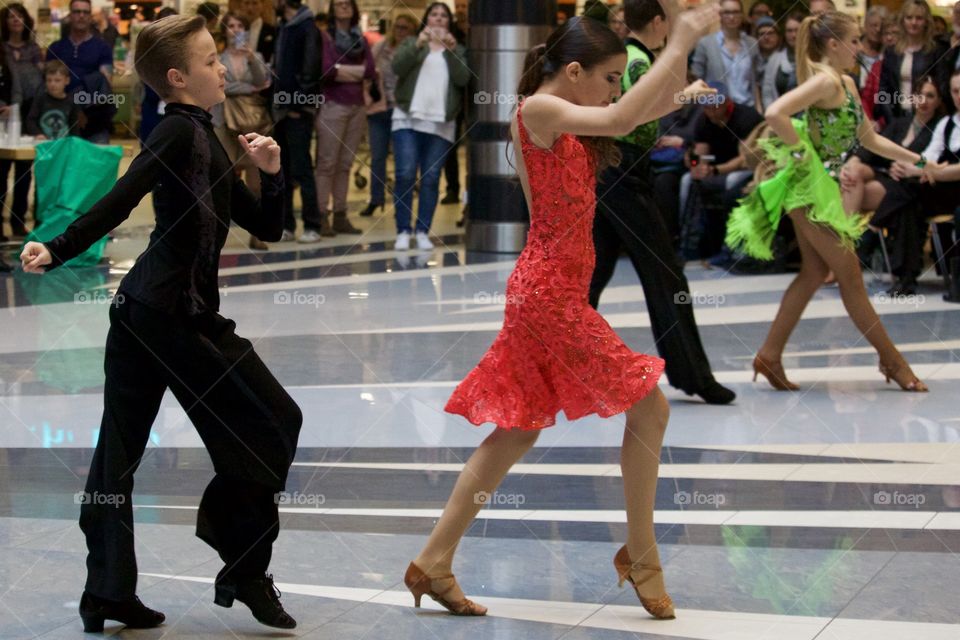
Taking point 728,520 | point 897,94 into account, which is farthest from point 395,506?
point 897,94

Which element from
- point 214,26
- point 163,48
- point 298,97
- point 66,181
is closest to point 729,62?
point 298,97

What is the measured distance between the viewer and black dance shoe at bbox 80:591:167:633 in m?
3.26

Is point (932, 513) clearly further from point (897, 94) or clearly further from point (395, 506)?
point (897, 94)

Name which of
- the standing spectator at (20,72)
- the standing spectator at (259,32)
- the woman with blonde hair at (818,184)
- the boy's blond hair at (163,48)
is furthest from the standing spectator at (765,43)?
the boy's blond hair at (163,48)

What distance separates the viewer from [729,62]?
35.7 feet

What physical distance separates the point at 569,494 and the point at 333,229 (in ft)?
23.9

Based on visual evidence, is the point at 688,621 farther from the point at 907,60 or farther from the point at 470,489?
the point at 907,60

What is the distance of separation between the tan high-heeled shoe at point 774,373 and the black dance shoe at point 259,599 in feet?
10.8

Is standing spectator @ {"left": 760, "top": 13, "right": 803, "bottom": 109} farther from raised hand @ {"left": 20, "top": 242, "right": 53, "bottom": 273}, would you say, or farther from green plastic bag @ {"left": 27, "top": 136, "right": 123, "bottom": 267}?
raised hand @ {"left": 20, "top": 242, "right": 53, "bottom": 273}

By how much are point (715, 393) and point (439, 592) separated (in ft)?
8.45

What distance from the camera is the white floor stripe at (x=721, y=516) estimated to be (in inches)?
164

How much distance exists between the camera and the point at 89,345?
22.9 feet

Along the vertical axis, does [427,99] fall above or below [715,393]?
above

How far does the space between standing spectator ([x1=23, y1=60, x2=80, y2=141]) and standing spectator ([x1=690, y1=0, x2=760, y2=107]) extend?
466 centimetres
